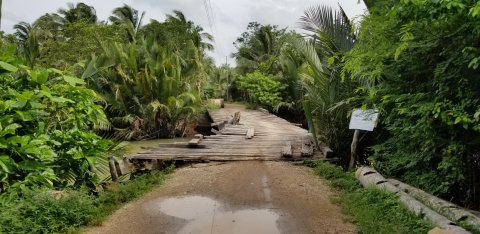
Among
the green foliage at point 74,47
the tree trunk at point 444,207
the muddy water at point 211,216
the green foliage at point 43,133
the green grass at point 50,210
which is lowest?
the muddy water at point 211,216

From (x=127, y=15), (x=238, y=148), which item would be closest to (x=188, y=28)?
(x=127, y=15)

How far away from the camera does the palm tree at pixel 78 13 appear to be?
28.2 metres

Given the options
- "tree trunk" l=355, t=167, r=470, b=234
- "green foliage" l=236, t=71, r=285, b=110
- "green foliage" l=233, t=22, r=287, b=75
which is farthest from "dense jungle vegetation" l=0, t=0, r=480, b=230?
"green foliage" l=233, t=22, r=287, b=75

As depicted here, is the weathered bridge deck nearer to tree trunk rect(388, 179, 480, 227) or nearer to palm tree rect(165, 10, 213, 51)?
tree trunk rect(388, 179, 480, 227)

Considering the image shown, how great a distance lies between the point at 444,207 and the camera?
4.05 metres

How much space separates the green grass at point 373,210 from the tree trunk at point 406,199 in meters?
0.08

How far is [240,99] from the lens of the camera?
1299 inches

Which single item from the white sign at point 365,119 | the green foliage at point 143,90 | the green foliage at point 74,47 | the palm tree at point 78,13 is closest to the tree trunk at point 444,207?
the white sign at point 365,119

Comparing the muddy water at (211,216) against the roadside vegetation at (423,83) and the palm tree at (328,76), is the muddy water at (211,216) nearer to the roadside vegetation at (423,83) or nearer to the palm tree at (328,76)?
the roadside vegetation at (423,83)

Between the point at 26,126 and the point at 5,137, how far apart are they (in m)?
0.41

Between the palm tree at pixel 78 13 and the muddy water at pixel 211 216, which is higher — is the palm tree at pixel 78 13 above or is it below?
above

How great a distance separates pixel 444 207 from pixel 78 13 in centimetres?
3080

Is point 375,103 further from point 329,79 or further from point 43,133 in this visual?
point 43,133

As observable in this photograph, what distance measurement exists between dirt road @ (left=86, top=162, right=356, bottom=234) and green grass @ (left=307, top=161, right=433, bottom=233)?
0.18 metres
